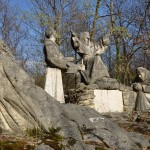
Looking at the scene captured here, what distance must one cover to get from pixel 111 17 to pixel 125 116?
15.0 metres

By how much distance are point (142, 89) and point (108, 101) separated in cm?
200

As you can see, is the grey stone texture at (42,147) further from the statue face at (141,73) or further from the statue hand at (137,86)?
the statue face at (141,73)

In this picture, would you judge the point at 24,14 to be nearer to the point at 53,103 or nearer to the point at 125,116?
the point at 125,116

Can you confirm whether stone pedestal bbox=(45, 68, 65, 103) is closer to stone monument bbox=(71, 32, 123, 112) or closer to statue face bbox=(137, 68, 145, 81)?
stone monument bbox=(71, 32, 123, 112)

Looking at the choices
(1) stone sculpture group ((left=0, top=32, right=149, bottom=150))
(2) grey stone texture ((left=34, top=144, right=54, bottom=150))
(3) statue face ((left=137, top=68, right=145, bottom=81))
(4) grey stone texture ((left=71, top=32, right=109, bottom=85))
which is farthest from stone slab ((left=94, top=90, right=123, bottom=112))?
(2) grey stone texture ((left=34, top=144, right=54, bottom=150))

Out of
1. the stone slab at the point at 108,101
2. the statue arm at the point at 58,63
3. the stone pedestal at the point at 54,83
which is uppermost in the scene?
the statue arm at the point at 58,63

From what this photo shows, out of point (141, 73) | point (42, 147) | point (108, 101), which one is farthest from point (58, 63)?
point (42, 147)

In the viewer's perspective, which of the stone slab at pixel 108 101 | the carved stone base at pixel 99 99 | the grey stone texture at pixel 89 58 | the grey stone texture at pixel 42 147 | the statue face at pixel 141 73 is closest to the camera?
the grey stone texture at pixel 42 147

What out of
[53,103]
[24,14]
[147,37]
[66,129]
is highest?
[24,14]

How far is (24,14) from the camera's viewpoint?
77.9ft

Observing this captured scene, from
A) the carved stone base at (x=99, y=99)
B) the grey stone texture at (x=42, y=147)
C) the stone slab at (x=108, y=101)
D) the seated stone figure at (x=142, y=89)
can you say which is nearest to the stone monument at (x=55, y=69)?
the carved stone base at (x=99, y=99)

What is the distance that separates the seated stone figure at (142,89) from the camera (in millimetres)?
12984

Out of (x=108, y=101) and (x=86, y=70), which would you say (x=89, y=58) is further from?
(x=108, y=101)

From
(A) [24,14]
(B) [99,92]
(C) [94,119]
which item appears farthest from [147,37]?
(C) [94,119]
